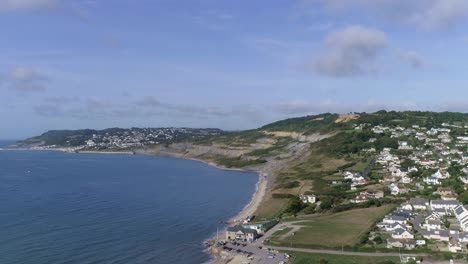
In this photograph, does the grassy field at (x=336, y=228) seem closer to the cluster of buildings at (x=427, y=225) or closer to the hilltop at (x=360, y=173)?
the hilltop at (x=360, y=173)

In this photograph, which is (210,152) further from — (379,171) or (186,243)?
(186,243)

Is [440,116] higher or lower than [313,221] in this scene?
higher

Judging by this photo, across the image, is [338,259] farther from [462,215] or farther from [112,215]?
[112,215]

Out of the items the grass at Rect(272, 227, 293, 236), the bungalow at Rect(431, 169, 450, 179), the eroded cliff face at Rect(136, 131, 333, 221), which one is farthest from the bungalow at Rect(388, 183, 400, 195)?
the grass at Rect(272, 227, 293, 236)

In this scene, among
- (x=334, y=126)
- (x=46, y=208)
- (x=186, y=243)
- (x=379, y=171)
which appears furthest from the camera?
(x=334, y=126)

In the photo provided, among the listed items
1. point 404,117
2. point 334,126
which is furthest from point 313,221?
point 404,117

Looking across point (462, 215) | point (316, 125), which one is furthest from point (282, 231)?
point (316, 125)

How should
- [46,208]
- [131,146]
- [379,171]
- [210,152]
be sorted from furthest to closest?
[131,146], [210,152], [379,171], [46,208]
